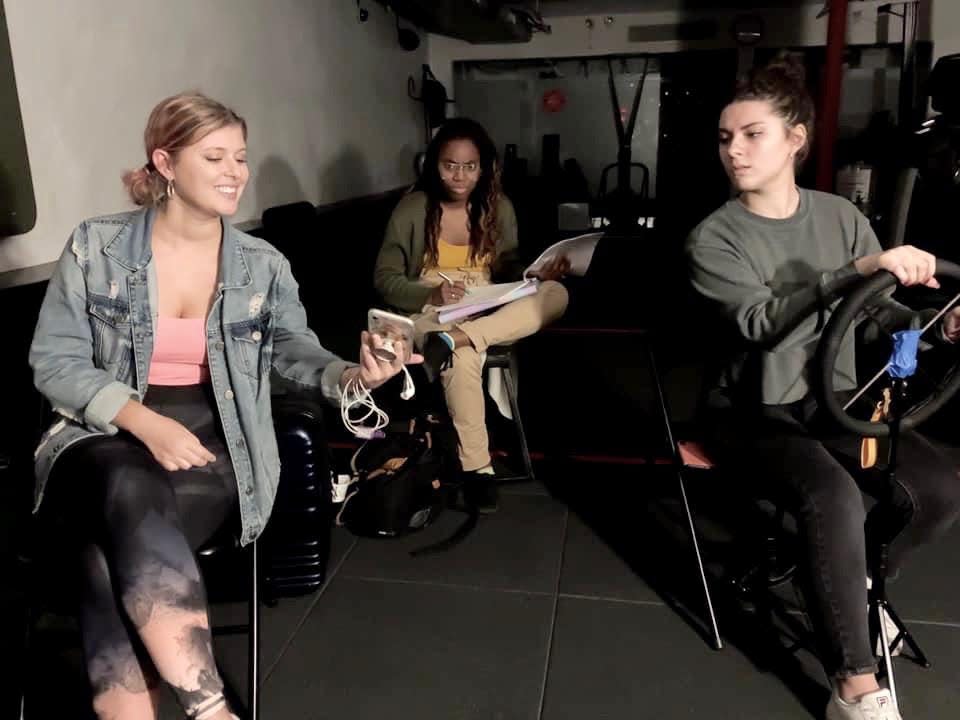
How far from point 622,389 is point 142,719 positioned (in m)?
2.59

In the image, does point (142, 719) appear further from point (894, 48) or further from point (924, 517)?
point (894, 48)

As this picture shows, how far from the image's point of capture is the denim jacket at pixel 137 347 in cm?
136

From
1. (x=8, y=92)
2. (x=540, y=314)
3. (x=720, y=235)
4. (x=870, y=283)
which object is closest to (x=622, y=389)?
(x=540, y=314)

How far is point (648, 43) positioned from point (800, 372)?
14.4 feet

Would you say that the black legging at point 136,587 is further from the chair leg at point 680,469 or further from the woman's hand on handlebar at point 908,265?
the woman's hand on handlebar at point 908,265

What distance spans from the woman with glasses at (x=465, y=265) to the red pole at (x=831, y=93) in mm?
3008

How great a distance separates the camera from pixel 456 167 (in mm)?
2506

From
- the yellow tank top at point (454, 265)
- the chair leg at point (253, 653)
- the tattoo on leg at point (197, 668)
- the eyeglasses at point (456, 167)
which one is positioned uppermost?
the eyeglasses at point (456, 167)

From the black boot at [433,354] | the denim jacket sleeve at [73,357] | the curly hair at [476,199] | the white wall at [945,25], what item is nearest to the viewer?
the denim jacket sleeve at [73,357]

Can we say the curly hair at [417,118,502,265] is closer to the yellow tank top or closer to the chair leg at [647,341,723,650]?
the yellow tank top

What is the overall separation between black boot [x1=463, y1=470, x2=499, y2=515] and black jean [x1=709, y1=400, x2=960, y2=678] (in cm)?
87

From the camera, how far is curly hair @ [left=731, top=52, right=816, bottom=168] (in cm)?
159

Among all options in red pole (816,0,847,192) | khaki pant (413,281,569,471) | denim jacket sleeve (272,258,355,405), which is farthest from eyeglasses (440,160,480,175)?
red pole (816,0,847,192)

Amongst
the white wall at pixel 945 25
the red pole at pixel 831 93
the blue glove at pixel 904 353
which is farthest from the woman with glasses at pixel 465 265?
the white wall at pixel 945 25
